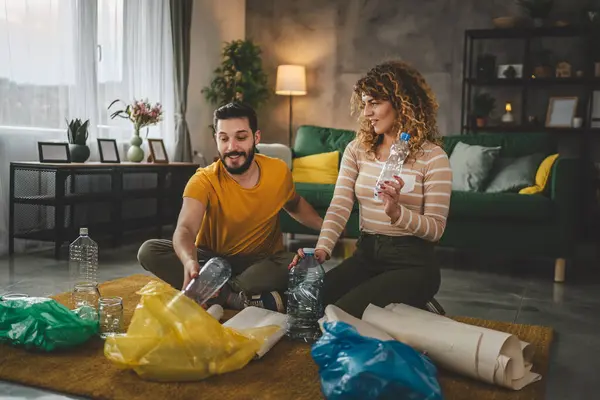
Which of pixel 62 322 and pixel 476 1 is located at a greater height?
pixel 476 1

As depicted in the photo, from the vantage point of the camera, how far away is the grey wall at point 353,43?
589 cm

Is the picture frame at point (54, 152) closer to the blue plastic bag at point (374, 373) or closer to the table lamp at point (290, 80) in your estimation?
the table lamp at point (290, 80)

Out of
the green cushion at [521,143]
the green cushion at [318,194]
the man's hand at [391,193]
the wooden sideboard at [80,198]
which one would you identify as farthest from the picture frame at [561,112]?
the man's hand at [391,193]

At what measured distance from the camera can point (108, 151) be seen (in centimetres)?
454

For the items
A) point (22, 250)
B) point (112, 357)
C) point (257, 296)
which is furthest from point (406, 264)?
point (22, 250)

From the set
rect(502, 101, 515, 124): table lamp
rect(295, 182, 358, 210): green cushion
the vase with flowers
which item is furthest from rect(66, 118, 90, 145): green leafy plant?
rect(502, 101, 515, 124): table lamp

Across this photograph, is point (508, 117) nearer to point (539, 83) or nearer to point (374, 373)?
point (539, 83)

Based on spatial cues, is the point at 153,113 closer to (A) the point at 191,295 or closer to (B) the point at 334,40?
(B) the point at 334,40

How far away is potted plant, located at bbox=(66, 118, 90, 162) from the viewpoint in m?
4.13

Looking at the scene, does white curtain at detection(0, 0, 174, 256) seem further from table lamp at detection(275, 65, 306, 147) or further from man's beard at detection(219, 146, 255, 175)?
man's beard at detection(219, 146, 255, 175)

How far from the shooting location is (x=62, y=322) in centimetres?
192

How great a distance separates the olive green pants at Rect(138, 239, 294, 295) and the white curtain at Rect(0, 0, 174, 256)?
1.93 meters

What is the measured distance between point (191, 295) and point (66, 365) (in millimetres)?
406

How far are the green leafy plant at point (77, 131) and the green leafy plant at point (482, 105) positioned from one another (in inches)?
129
